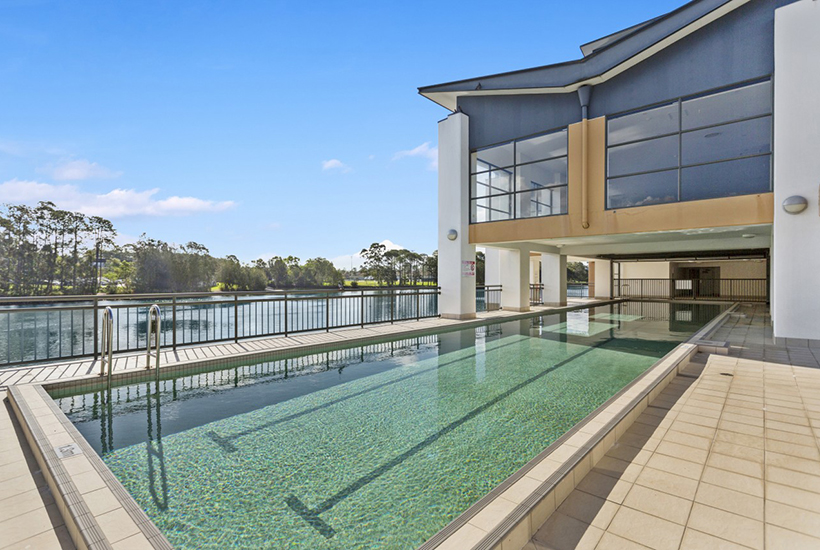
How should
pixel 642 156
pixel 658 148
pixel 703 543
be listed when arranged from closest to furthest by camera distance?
pixel 703 543 → pixel 658 148 → pixel 642 156

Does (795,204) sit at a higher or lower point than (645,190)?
lower

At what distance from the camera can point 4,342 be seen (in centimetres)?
988

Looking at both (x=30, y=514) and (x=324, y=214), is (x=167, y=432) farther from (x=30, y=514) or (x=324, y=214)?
(x=324, y=214)

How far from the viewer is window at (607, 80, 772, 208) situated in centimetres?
724

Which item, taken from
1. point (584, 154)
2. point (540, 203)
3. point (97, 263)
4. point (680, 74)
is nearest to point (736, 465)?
point (584, 154)

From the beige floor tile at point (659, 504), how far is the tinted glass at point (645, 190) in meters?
8.04

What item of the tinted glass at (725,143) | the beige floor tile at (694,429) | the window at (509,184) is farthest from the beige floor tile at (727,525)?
the window at (509,184)

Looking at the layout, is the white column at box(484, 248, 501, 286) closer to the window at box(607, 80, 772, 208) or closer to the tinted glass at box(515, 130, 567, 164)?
the tinted glass at box(515, 130, 567, 164)

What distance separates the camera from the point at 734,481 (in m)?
2.13

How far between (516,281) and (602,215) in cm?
447

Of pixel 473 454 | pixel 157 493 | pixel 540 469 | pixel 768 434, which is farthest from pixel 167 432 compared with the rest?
pixel 768 434

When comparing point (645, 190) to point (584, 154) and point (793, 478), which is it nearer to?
point (584, 154)

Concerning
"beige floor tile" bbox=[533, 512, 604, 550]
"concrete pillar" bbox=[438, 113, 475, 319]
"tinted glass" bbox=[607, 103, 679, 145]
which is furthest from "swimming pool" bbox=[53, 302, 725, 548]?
"tinted glass" bbox=[607, 103, 679, 145]

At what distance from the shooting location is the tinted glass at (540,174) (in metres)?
12.0
